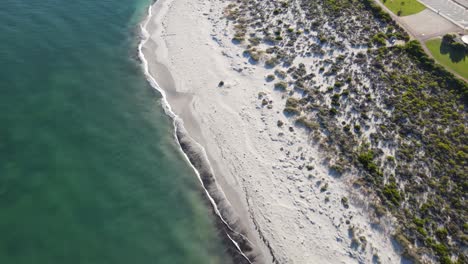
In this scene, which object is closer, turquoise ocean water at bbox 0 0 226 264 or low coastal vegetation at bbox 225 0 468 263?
turquoise ocean water at bbox 0 0 226 264

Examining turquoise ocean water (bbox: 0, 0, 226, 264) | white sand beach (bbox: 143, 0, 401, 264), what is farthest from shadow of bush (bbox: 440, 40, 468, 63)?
turquoise ocean water (bbox: 0, 0, 226, 264)

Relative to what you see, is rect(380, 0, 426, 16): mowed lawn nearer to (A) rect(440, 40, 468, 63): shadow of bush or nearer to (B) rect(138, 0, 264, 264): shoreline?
(A) rect(440, 40, 468, 63): shadow of bush

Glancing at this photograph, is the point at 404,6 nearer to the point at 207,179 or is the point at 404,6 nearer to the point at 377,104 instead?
the point at 377,104

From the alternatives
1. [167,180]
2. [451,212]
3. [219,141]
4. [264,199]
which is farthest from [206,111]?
[451,212]

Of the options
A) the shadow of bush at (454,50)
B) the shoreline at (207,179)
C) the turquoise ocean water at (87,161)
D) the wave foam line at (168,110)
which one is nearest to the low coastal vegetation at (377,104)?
the shadow of bush at (454,50)

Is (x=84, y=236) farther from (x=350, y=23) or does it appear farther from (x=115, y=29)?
(x=350, y=23)

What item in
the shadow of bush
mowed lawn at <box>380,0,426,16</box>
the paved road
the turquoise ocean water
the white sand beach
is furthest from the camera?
mowed lawn at <box>380,0,426,16</box>

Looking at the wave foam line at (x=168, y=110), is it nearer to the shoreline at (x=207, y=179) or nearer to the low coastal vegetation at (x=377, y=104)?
the shoreline at (x=207, y=179)
